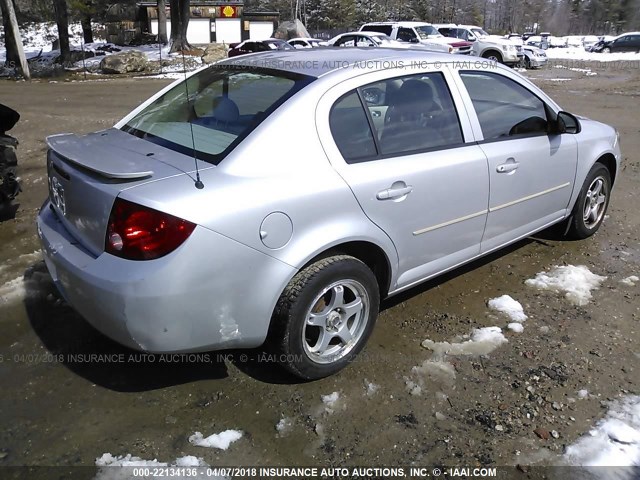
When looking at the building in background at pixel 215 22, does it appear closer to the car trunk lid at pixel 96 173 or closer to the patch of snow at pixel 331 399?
the car trunk lid at pixel 96 173

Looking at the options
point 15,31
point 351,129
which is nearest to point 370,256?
point 351,129

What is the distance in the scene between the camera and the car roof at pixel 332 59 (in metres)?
3.10

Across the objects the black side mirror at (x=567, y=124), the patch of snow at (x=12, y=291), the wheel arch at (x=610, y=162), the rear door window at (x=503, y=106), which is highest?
the rear door window at (x=503, y=106)

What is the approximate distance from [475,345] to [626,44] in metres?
42.3

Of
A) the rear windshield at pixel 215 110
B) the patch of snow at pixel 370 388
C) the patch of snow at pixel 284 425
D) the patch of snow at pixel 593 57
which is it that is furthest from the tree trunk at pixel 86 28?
the patch of snow at pixel 284 425

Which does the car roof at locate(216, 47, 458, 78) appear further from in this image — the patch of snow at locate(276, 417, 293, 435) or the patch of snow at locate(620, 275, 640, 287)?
the patch of snow at locate(620, 275, 640, 287)

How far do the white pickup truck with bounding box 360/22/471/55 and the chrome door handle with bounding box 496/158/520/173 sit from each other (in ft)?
62.3

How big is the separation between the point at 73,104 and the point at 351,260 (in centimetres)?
1216

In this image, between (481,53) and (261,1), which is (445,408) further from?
(261,1)

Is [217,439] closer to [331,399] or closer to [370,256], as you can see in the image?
[331,399]

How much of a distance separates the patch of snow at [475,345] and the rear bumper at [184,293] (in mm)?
1204

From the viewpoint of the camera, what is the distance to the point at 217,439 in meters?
2.58

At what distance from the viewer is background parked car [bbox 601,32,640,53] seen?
37031 mm

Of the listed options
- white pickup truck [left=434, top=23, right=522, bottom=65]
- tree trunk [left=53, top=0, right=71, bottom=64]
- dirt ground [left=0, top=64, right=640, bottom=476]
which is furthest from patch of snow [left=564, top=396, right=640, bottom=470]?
tree trunk [left=53, top=0, right=71, bottom=64]
